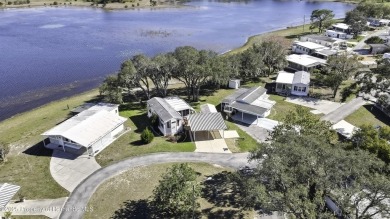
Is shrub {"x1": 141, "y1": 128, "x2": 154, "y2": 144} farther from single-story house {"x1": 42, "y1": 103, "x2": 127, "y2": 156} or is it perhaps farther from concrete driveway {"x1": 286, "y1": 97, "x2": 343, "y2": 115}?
concrete driveway {"x1": 286, "y1": 97, "x2": 343, "y2": 115}

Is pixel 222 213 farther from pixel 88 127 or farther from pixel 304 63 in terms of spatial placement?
pixel 304 63

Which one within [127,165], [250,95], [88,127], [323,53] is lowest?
[127,165]

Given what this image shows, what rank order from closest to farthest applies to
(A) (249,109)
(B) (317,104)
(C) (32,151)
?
(C) (32,151) → (A) (249,109) → (B) (317,104)

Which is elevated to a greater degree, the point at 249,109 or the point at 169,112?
the point at 169,112

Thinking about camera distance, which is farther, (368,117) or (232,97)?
(232,97)

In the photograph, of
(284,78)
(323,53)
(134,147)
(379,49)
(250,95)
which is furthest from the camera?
(379,49)

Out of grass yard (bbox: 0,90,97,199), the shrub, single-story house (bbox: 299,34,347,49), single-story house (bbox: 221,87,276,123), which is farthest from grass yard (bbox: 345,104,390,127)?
grass yard (bbox: 0,90,97,199)

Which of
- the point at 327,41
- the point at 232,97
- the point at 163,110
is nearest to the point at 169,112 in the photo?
the point at 163,110
